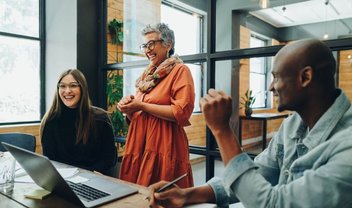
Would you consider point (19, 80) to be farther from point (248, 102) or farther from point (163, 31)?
point (248, 102)

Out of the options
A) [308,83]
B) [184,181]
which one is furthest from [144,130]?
[308,83]

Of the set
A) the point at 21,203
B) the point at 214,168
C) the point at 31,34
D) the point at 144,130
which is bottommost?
the point at 214,168

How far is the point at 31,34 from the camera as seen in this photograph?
3.71 meters

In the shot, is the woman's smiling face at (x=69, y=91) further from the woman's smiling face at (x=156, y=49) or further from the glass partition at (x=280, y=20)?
the glass partition at (x=280, y=20)

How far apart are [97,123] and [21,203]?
1.07 m

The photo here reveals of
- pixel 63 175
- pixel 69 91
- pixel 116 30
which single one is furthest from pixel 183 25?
pixel 63 175

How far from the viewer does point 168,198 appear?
3.35ft

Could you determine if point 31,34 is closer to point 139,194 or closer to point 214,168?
point 214,168

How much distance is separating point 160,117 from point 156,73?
0.28 meters

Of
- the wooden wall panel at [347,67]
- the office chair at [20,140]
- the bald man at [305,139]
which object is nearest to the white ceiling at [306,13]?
the wooden wall panel at [347,67]

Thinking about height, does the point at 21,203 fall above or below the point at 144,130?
below

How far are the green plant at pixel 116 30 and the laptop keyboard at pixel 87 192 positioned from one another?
2554 millimetres

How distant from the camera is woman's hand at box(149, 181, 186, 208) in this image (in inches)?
39.7

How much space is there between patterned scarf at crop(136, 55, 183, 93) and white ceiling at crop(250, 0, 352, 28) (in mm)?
1356
